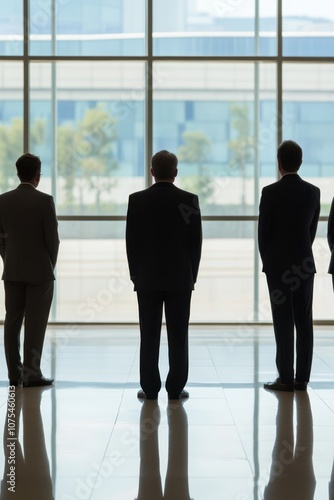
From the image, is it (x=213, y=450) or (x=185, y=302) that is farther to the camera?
(x=185, y=302)

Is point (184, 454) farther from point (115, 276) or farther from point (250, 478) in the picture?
point (115, 276)

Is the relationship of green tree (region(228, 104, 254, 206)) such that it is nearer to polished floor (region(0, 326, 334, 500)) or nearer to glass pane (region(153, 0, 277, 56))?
glass pane (region(153, 0, 277, 56))

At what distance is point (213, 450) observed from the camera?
3639mm

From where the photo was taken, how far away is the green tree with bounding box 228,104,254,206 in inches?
344

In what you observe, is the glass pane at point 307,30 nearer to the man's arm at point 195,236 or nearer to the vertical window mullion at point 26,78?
the vertical window mullion at point 26,78

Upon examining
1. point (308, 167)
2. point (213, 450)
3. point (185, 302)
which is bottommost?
point (213, 450)

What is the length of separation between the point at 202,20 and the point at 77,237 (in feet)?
8.89

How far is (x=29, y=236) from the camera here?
5.12 meters

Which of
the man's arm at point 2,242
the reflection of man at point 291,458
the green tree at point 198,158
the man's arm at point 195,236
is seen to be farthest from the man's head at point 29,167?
the green tree at point 198,158

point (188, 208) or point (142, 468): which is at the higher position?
point (188, 208)

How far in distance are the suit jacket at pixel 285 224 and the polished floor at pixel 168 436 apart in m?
0.84

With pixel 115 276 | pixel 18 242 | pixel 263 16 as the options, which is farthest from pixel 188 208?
pixel 263 16

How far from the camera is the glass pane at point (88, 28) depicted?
339 inches

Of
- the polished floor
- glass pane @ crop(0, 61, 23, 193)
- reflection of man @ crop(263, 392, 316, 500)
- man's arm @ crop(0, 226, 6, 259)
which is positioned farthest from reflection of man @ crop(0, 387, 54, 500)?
glass pane @ crop(0, 61, 23, 193)
